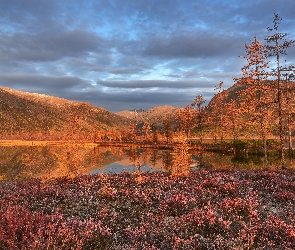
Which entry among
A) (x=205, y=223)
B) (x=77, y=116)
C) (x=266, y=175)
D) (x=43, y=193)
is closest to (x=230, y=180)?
(x=266, y=175)

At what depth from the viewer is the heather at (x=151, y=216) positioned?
267 inches

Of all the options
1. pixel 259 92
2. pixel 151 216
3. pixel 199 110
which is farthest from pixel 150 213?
pixel 199 110

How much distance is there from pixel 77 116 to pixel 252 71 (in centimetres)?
1813

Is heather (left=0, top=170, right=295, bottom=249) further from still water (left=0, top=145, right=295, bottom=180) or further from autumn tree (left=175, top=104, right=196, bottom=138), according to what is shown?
autumn tree (left=175, top=104, right=196, bottom=138)

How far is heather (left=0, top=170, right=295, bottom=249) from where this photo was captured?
6.77 m

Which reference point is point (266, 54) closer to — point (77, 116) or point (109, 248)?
point (77, 116)

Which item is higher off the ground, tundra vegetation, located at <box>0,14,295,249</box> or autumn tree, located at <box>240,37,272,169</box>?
autumn tree, located at <box>240,37,272,169</box>

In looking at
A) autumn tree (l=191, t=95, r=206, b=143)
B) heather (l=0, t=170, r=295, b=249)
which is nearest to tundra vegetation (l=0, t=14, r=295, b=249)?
heather (l=0, t=170, r=295, b=249)

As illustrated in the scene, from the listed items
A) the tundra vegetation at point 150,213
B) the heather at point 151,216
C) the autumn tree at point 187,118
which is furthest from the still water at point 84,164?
the autumn tree at point 187,118

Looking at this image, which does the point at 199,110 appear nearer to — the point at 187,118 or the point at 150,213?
the point at 187,118

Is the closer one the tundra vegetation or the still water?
the tundra vegetation

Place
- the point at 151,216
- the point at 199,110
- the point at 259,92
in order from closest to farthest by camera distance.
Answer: the point at 151,216 < the point at 259,92 < the point at 199,110

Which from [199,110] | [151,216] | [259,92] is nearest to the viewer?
[151,216]

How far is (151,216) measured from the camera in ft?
30.8
